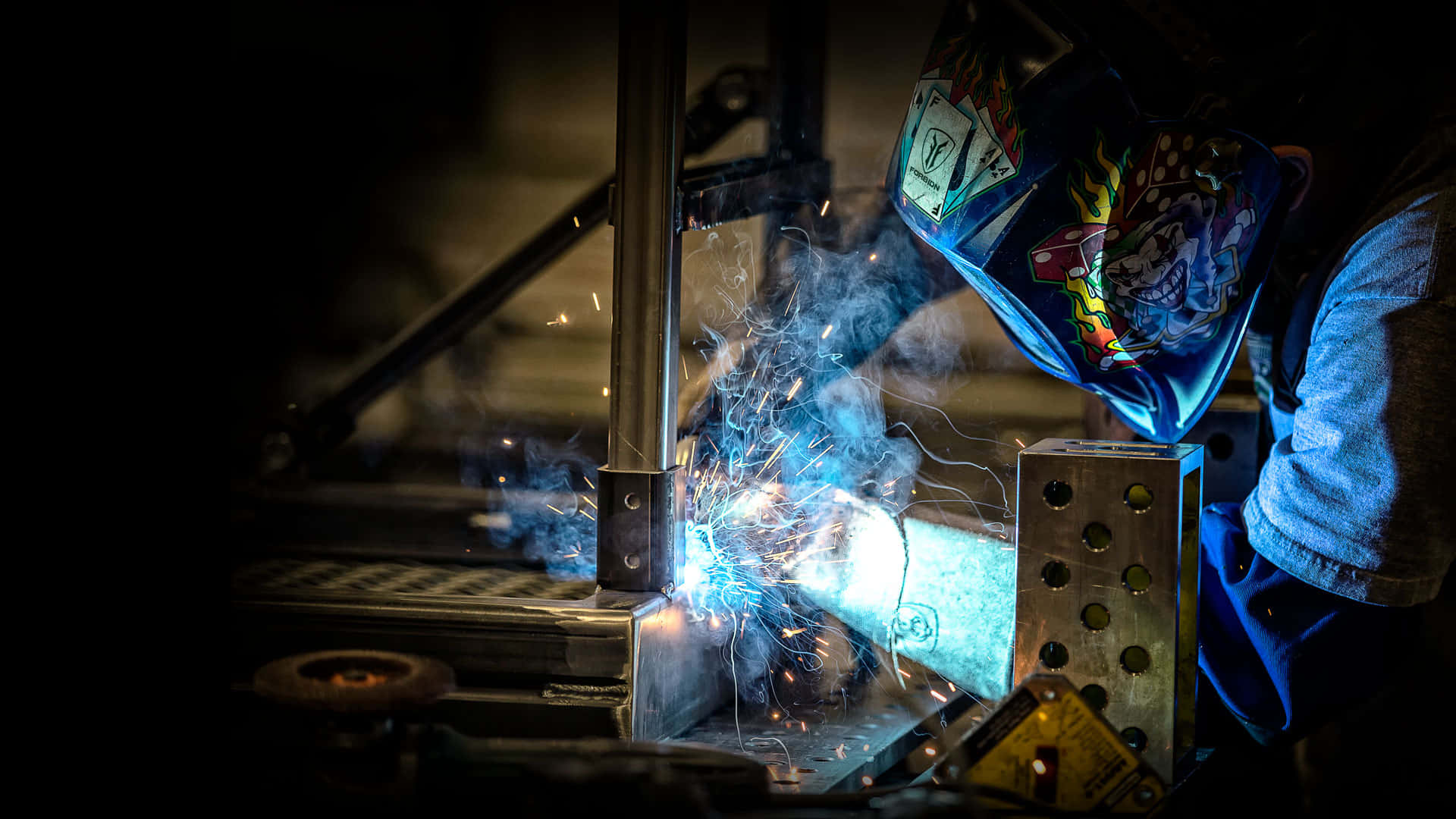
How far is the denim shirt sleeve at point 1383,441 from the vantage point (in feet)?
3.29

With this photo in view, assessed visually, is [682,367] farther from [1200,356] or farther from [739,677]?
[1200,356]

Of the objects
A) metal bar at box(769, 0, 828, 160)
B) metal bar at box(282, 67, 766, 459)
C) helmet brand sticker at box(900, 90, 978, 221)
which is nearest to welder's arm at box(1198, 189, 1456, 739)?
helmet brand sticker at box(900, 90, 978, 221)

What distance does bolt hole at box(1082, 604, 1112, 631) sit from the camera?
955 millimetres

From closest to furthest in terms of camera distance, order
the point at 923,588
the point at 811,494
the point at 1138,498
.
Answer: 1. the point at 1138,498
2. the point at 923,588
3. the point at 811,494

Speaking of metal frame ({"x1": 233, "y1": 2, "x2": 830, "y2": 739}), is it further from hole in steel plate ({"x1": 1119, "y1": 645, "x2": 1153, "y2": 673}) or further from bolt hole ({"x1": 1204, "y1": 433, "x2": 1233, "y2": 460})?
bolt hole ({"x1": 1204, "y1": 433, "x2": 1233, "y2": 460})

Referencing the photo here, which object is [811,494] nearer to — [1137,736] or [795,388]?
[795,388]

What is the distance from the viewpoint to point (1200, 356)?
1.29m

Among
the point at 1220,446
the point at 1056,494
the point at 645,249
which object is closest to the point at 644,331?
the point at 645,249

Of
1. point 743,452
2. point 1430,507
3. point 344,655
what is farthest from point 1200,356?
point 344,655

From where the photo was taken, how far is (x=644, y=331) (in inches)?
47.2

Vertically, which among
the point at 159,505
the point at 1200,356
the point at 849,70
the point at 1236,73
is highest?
the point at 849,70

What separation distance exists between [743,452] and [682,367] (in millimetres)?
616

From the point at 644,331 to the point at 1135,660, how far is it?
657 millimetres

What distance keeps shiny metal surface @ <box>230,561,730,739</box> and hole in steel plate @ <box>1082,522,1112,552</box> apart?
0.50 meters
